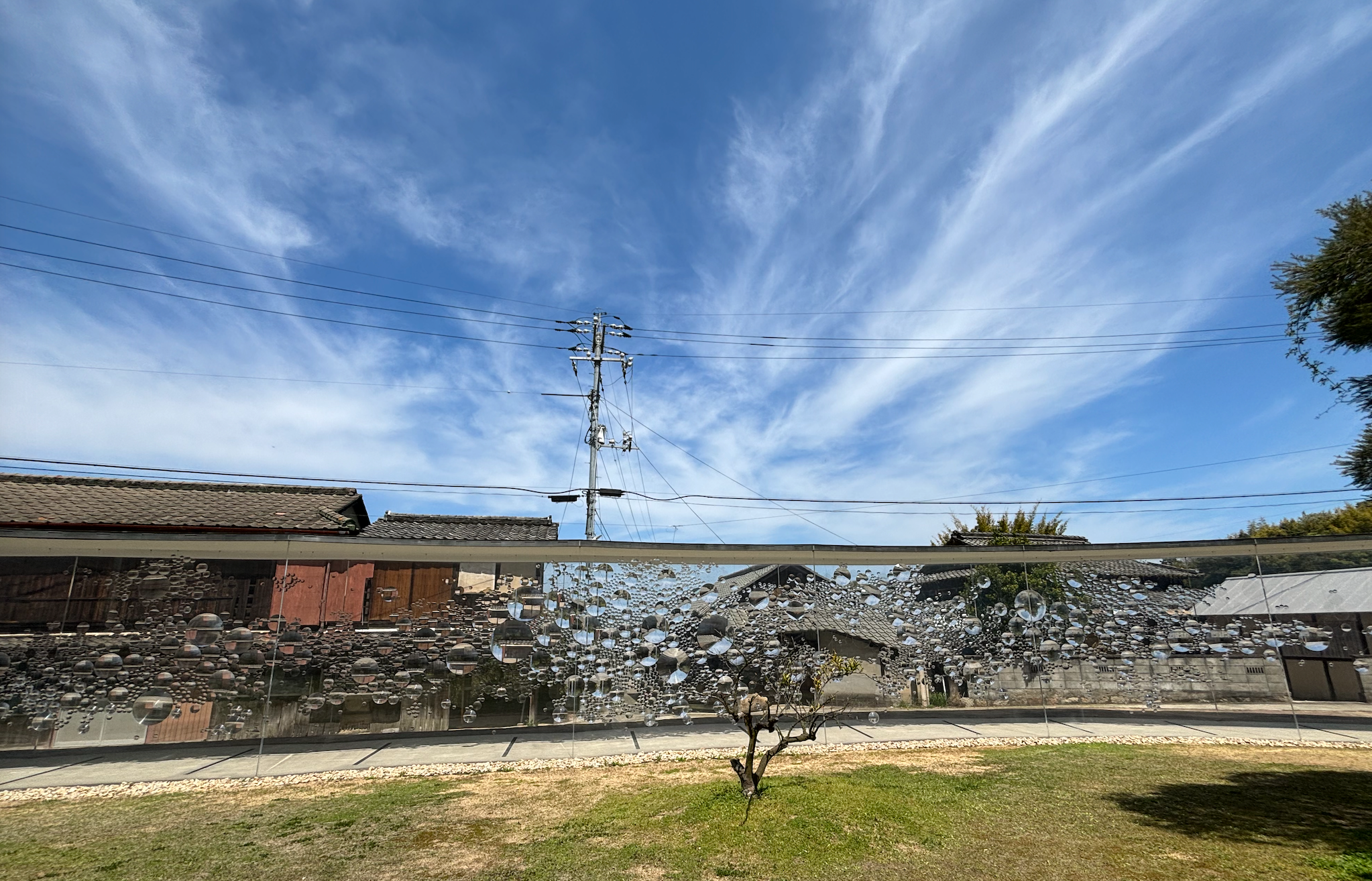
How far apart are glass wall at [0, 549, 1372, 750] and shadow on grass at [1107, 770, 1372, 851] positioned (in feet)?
9.24

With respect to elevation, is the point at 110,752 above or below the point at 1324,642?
below

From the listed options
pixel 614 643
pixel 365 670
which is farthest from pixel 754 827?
pixel 365 670

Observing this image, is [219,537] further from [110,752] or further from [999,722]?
[999,722]

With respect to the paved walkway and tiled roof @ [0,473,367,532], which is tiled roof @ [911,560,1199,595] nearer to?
the paved walkway

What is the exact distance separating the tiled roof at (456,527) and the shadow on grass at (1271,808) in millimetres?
11997

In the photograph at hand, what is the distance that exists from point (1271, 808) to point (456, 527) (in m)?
14.6

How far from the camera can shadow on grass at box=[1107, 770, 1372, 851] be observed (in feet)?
15.3

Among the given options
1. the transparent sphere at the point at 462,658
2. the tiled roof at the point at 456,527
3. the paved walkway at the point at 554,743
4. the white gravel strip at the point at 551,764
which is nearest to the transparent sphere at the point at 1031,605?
the paved walkway at the point at 554,743

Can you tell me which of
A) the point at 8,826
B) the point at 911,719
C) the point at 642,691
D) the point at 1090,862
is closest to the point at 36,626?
the point at 8,826

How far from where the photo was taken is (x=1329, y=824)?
192 inches

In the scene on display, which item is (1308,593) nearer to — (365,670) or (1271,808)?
(1271,808)

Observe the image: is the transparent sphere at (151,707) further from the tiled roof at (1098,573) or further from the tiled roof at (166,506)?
the tiled roof at (1098,573)

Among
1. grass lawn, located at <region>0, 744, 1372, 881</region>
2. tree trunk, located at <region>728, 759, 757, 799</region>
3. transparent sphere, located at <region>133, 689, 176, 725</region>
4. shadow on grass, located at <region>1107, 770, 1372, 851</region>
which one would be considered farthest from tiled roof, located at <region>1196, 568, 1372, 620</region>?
transparent sphere, located at <region>133, 689, 176, 725</region>

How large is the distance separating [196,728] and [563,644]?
189 inches
